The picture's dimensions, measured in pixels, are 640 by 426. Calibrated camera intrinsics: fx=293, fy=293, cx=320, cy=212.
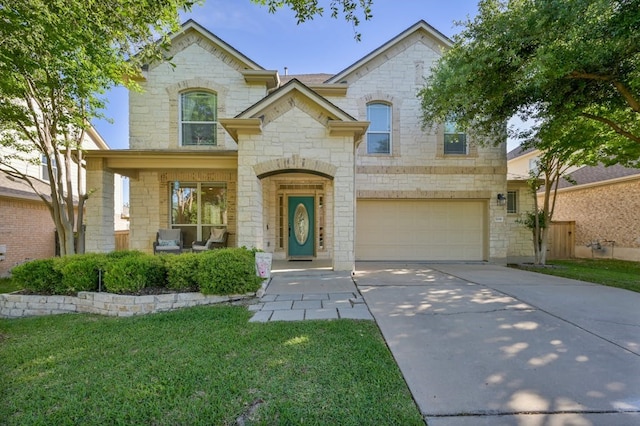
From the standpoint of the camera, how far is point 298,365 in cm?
308

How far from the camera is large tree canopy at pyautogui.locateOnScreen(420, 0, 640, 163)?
558cm

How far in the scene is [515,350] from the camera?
345cm

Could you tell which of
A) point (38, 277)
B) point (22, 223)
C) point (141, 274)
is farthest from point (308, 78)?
point (22, 223)

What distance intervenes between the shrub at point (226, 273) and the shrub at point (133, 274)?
942 mm

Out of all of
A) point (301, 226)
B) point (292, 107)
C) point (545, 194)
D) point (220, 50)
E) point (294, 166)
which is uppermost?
point (220, 50)

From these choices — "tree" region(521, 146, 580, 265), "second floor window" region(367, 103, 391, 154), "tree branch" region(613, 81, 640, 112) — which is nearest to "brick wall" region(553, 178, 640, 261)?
"tree" region(521, 146, 580, 265)

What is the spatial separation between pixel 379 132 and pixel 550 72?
525 centimetres

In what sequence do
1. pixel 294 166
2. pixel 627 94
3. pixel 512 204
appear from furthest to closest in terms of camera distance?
pixel 512 204 < pixel 294 166 < pixel 627 94

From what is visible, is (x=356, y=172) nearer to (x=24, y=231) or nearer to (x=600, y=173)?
(x=24, y=231)

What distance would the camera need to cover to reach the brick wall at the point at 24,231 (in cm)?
945

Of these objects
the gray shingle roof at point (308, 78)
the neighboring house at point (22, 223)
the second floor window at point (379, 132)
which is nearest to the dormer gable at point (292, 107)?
the second floor window at point (379, 132)

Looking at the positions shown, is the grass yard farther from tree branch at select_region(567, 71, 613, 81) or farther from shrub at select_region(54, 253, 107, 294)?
tree branch at select_region(567, 71, 613, 81)

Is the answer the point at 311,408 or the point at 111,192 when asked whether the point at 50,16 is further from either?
the point at 311,408

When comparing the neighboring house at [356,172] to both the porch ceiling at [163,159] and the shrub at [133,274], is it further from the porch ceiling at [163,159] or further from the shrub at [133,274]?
the shrub at [133,274]
